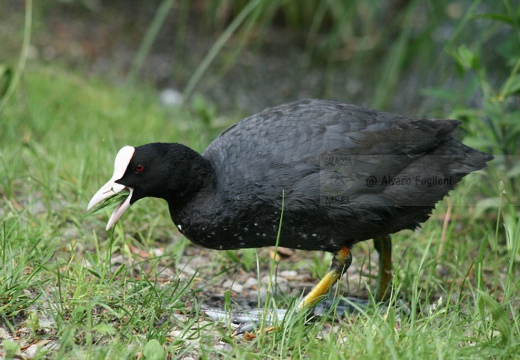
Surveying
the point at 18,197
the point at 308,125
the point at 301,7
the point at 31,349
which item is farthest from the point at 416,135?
the point at 301,7

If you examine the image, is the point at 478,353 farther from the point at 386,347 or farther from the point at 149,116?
the point at 149,116

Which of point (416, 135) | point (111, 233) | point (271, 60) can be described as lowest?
point (271, 60)

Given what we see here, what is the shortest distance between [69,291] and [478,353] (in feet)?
5.12

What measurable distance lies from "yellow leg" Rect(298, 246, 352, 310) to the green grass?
10cm

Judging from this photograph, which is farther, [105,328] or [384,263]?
[384,263]

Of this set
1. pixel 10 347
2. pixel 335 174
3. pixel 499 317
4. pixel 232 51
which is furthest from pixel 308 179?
pixel 232 51

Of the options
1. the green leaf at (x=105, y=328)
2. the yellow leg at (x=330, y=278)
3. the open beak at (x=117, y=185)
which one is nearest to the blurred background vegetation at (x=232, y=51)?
the yellow leg at (x=330, y=278)

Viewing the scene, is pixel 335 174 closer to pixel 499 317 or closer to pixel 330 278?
pixel 330 278

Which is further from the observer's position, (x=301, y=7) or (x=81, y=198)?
(x=301, y=7)

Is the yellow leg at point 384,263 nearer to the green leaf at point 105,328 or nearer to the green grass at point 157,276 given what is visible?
the green grass at point 157,276

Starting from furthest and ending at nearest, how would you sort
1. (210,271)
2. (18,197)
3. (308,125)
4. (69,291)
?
(18,197), (210,271), (308,125), (69,291)

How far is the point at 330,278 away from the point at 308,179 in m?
0.46

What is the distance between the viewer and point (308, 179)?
295 centimetres

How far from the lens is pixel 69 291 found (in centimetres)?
280
